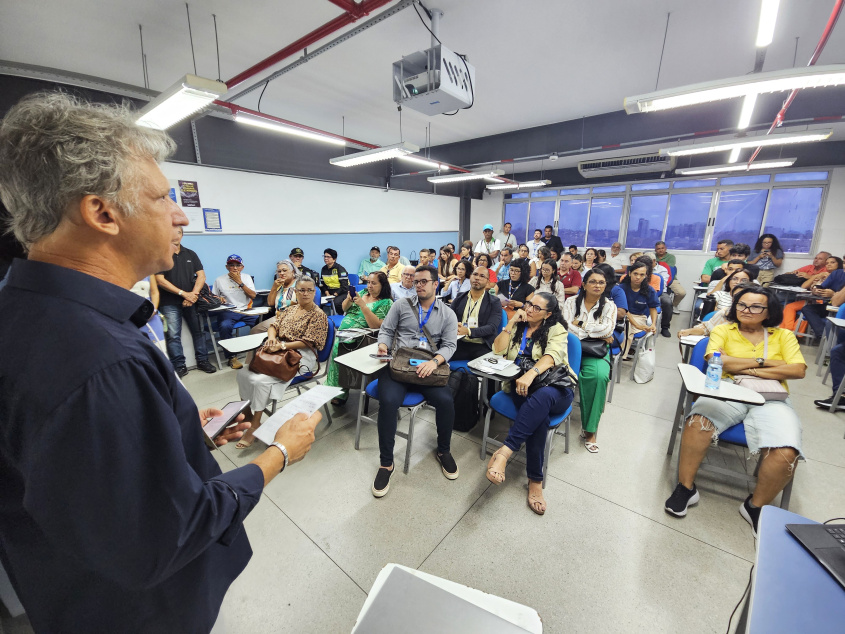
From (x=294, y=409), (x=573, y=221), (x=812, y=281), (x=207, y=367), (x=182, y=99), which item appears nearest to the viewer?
(x=294, y=409)

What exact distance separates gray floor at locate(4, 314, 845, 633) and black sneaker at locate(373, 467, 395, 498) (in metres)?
0.05

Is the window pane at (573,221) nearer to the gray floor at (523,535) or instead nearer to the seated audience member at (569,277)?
the seated audience member at (569,277)

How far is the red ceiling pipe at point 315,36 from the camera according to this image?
239cm

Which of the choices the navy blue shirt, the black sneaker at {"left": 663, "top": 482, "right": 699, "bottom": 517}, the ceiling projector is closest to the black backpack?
the black sneaker at {"left": 663, "top": 482, "right": 699, "bottom": 517}

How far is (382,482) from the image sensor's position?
7.27ft

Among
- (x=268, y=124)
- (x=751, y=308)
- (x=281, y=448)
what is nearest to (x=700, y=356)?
(x=751, y=308)

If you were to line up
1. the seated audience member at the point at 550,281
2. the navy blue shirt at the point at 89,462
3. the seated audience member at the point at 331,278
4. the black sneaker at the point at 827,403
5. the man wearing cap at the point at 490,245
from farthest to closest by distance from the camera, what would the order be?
1. the man wearing cap at the point at 490,245
2. the seated audience member at the point at 331,278
3. the seated audience member at the point at 550,281
4. the black sneaker at the point at 827,403
5. the navy blue shirt at the point at 89,462

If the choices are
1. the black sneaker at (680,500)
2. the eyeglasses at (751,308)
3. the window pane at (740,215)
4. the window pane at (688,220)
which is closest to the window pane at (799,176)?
the window pane at (740,215)

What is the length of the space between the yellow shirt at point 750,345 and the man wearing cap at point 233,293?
16.7ft

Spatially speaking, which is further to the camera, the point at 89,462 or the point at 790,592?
the point at 790,592

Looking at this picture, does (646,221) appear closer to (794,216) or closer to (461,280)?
(794,216)

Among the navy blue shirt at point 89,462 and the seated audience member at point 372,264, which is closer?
the navy blue shirt at point 89,462

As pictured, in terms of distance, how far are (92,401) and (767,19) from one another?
3.27 metres

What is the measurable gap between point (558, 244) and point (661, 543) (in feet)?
22.9
